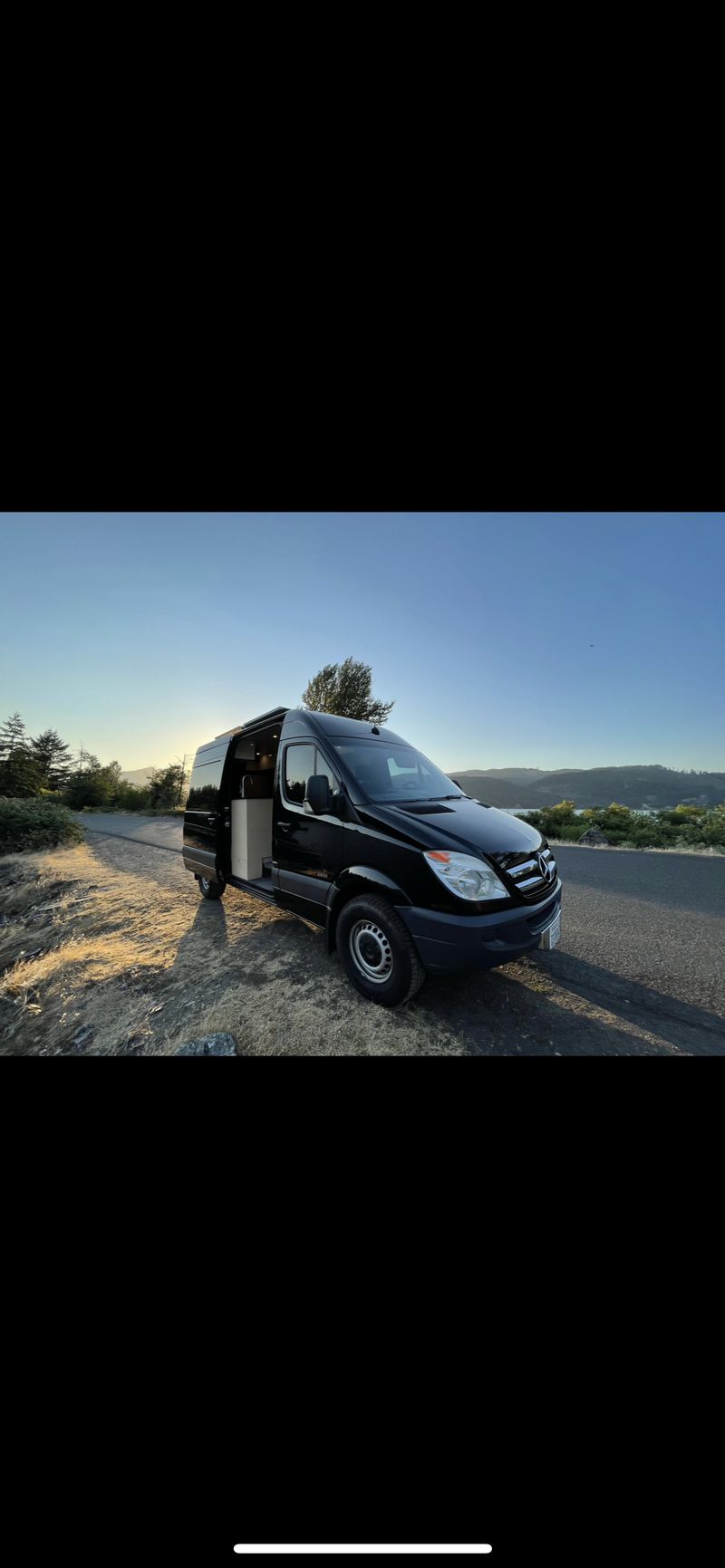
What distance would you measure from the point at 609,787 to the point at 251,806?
9.06 meters

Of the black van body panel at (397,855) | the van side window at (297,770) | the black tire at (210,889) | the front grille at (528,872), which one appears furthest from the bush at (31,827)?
the front grille at (528,872)

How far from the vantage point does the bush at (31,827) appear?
8.13m

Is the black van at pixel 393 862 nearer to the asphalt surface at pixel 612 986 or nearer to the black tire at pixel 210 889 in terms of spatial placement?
the asphalt surface at pixel 612 986

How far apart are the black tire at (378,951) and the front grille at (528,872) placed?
72cm

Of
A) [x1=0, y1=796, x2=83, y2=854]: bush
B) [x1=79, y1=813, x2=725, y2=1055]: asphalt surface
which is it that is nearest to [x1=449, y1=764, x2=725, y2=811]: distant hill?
[x1=79, y1=813, x2=725, y2=1055]: asphalt surface

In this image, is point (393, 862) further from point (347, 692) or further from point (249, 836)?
point (347, 692)

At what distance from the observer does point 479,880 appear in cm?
224

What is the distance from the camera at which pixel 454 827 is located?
8.14 feet

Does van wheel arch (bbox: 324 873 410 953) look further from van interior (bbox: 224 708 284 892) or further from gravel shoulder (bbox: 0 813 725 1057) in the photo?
van interior (bbox: 224 708 284 892)

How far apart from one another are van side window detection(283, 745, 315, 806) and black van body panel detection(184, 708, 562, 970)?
0.09ft

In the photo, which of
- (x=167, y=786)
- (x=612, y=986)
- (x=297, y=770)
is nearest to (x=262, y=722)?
(x=297, y=770)

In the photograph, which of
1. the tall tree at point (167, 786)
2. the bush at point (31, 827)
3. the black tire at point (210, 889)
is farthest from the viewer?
the tall tree at point (167, 786)
